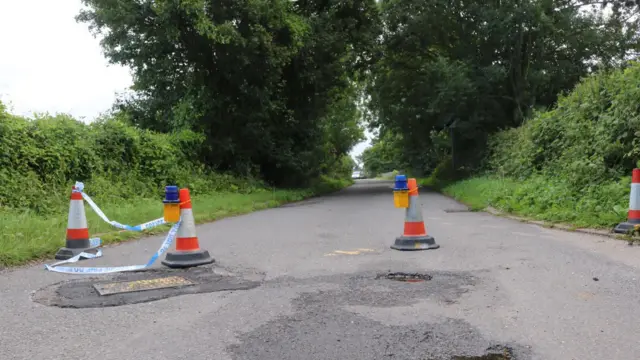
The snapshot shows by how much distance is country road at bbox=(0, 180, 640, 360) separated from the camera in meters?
3.46

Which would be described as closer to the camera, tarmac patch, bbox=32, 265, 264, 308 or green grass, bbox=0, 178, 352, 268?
tarmac patch, bbox=32, 265, 264, 308

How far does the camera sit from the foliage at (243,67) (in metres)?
18.5

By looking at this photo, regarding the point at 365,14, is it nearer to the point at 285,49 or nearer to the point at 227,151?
the point at 285,49

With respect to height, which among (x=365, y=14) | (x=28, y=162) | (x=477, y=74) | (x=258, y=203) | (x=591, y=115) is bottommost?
(x=258, y=203)

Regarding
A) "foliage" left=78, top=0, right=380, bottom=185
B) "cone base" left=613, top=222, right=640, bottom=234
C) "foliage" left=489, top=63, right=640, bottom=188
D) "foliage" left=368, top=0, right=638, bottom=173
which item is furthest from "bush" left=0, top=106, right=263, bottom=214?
"foliage" left=368, top=0, right=638, bottom=173

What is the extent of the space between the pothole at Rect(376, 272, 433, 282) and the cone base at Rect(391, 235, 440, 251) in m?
1.52

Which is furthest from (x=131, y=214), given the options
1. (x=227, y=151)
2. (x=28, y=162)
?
(x=227, y=151)

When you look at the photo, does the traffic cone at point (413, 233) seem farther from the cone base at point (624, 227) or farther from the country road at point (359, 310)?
the cone base at point (624, 227)

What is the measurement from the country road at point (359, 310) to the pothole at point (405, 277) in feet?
0.39

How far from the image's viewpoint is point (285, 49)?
2055cm

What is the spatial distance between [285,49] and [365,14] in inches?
309

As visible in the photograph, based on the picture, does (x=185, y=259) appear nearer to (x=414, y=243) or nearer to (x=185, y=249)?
(x=185, y=249)

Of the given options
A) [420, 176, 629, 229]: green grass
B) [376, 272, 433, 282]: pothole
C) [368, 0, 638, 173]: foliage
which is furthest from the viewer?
[368, 0, 638, 173]: foliage

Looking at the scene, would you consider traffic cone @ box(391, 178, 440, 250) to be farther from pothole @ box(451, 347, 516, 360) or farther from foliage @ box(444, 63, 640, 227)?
pothole @ box(451, 347, 516, 360)
